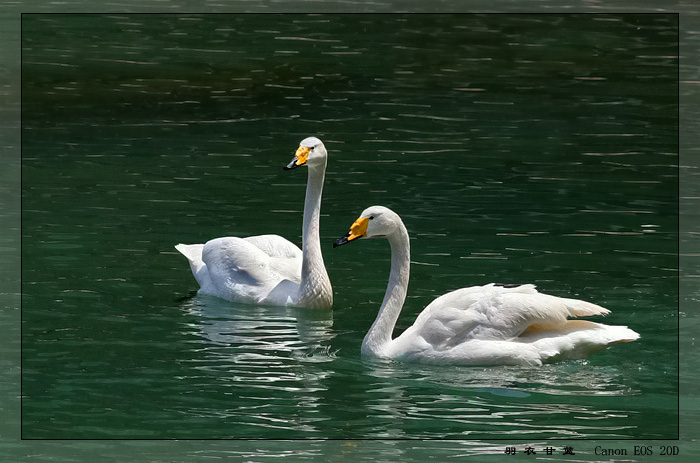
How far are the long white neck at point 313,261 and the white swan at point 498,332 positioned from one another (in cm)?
191

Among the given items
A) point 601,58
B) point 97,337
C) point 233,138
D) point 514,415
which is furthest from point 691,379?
point 601,58

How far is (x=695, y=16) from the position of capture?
103 feet

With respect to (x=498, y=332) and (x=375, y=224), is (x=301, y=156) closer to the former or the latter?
(x=375, y=224)

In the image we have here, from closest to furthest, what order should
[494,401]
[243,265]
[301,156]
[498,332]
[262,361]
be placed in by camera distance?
[494,401] < [498,332] < [262,361] < [301,156] < [243,265]

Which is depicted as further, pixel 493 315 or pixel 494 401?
pixel 493 315

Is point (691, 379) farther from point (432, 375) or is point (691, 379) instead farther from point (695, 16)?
point (695, 16)

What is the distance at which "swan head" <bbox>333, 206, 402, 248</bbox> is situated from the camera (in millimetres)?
12898

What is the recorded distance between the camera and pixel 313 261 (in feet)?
48.7

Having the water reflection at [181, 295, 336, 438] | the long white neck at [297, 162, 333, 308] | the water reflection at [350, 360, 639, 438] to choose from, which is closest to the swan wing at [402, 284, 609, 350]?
the water reflection at [350, 360, 639, 438]

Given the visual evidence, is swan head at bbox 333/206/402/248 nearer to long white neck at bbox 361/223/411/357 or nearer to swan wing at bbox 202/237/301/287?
long white neck at bbox 361/223/411/357

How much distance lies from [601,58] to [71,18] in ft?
35.0

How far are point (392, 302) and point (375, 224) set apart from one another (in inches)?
27.1

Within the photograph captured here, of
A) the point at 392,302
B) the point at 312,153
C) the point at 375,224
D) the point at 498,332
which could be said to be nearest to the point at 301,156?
the point at 312,153

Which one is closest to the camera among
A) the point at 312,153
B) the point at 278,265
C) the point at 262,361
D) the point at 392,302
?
the point at 262,361
